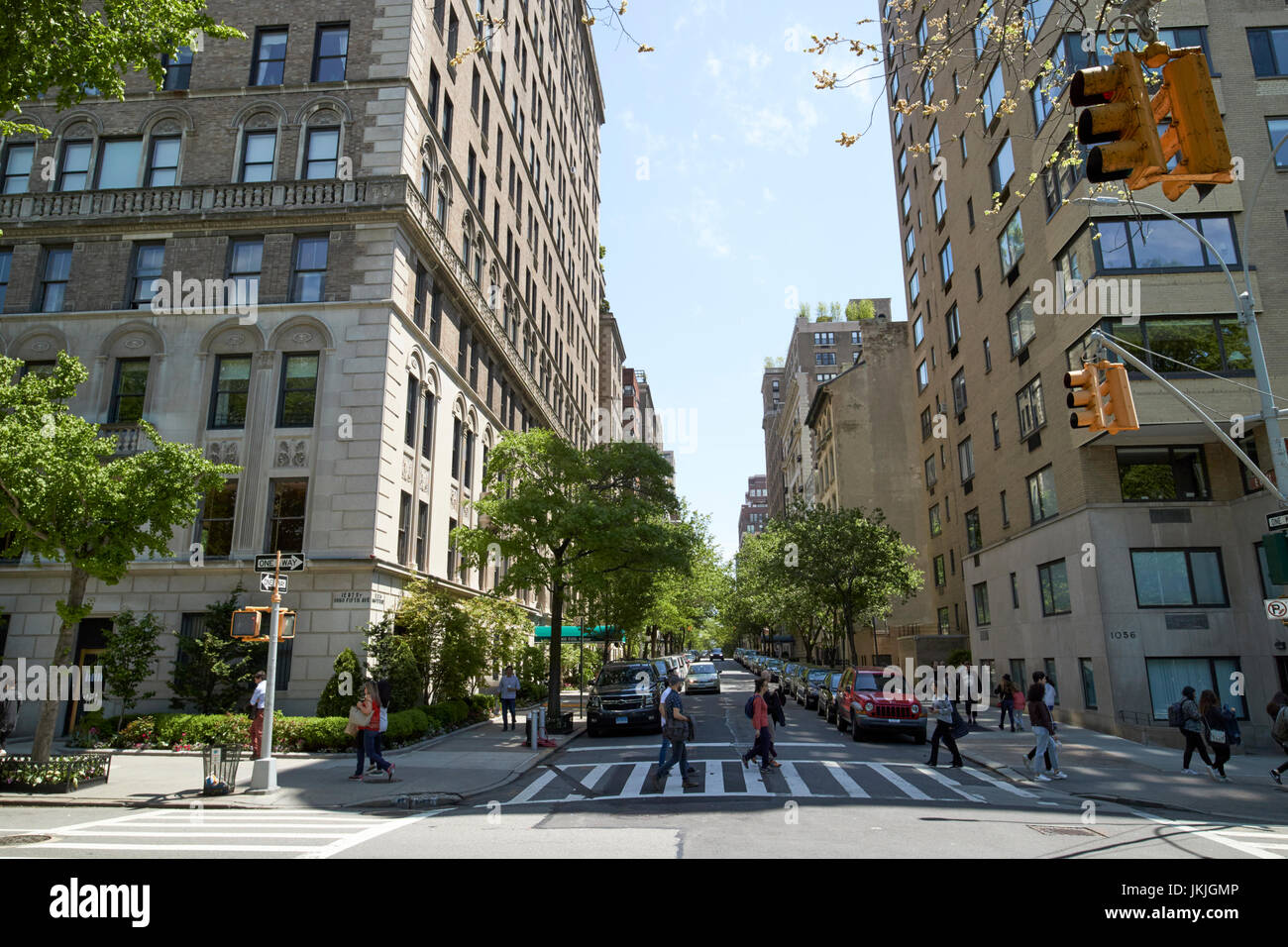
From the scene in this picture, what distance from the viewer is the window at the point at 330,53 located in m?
25.6

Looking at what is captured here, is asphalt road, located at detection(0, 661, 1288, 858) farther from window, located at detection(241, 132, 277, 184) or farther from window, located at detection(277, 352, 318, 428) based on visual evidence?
window, located at detection(241, 132, 277, 184)

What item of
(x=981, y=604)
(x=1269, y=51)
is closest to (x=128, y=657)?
(x=981, y=604)

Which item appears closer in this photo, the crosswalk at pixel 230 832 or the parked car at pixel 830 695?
the crosswalk at pixel 230 832

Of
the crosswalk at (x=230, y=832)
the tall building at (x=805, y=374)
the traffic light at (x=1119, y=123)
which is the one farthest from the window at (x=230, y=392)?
the tall building at (x=805, y=374)

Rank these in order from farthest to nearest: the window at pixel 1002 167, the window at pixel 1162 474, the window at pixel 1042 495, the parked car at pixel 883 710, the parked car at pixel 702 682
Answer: the parked car at pixel 702 682
the window at pixel 1002 167
the window at pixel 1042 495
the window at pixel 1162 474
the parked car at pixel 883 710

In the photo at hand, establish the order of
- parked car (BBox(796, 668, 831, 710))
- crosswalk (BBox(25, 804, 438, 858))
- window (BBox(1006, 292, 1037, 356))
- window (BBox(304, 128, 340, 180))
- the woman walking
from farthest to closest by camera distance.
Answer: parked car (BBox(796, 668, 831, 710)) → window (BBox(1006, 292, 1037, 356)) → window (BBox(304, 128, 340, 180)) → the woman walking → crosswalk (BBox(25, 804, 438, 858))

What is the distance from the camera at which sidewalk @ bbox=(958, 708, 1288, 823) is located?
1263cm

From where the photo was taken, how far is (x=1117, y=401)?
11.0m

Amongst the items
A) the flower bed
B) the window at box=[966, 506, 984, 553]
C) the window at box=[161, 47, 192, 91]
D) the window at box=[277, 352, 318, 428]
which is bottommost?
the flower bed

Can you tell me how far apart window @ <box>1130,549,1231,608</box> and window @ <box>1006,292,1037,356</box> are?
8711 millimetres

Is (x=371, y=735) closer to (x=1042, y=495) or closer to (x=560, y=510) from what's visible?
(x=560, y=510)

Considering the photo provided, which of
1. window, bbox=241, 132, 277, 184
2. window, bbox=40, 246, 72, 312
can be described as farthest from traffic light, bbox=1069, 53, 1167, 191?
window, bbox=40, 246, 72, 312

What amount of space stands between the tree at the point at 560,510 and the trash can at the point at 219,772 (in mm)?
11767

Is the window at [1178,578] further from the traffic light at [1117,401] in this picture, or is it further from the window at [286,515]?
the window at [286,515]
